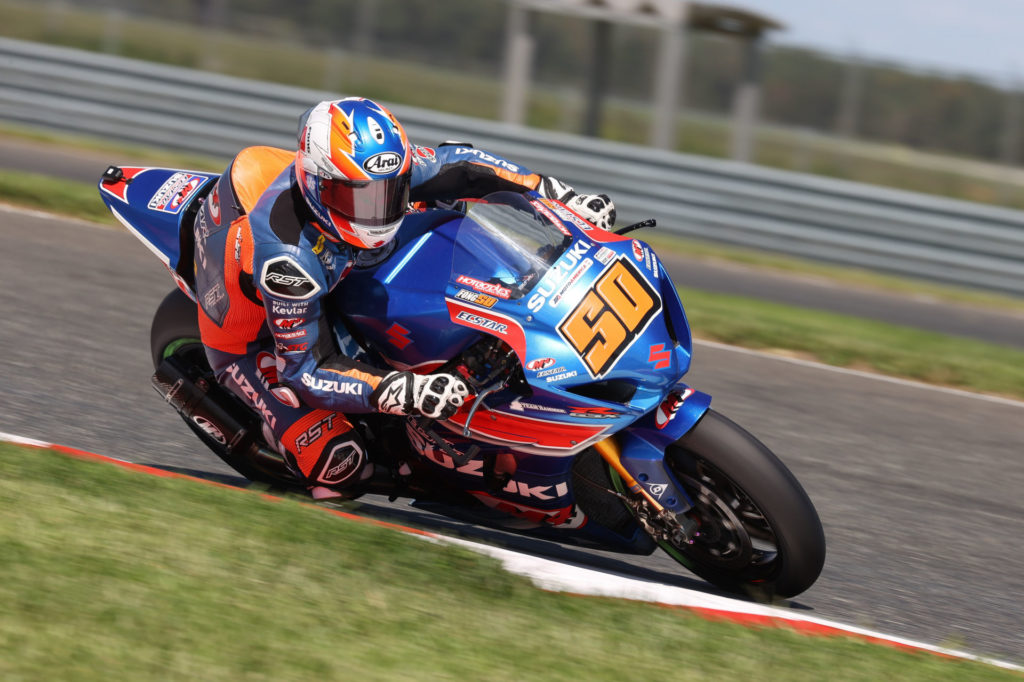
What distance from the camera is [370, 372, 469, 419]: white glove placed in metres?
3.82

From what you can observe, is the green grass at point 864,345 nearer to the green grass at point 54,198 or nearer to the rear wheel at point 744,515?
the rear wheel at point 744,515

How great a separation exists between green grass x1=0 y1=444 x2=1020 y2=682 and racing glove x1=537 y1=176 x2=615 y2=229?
136cm

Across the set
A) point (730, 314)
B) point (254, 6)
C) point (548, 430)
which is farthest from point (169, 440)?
A: point (254, 6)

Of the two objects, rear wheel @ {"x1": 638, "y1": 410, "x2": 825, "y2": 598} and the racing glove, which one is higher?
the racing glove

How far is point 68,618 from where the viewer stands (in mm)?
3055

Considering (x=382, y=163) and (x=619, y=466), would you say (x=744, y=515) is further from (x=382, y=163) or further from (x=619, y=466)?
(x=382, y=163)

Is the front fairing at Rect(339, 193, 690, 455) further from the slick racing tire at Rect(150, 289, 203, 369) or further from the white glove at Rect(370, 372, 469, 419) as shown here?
the slick racing tire at Rect(150, 289, 203, 369)

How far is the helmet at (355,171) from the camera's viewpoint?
3.83 meters

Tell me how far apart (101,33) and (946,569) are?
53.1 feet

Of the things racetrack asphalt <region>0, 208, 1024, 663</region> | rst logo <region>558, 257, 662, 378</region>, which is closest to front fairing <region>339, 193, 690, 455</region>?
rst logo <region>558, 257, 662, 378</region>

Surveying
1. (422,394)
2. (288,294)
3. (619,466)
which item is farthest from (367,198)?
(619,466)

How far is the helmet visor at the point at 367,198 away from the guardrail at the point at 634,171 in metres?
9.30

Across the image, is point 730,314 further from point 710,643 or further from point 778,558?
point 710,643

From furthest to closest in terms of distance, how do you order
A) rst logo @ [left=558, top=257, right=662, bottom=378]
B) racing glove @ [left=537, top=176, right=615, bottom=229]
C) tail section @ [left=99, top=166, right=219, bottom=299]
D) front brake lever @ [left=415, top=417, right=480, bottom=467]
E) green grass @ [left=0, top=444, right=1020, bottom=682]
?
tail section @ [left=99, top=166, right=219, bottom=299]
racing glove @ [left=537, top=176, right=615, bottom=229]
front brake lever @ [left=415, top=417, right=480, bottom=467]
rst logo @ [left=558, top=257, right=662, bottom=378]
green grass @ [left=0, top=444, right=1020, bottom=682]
